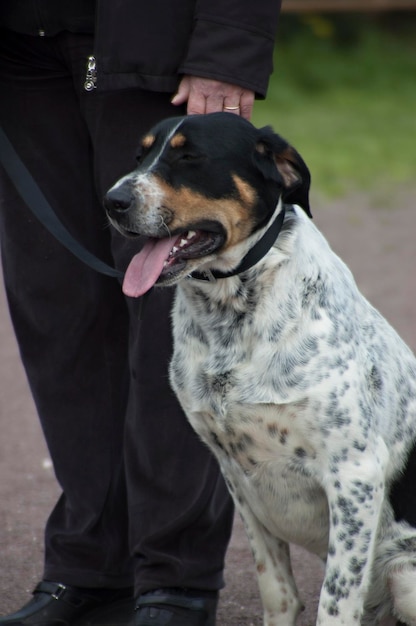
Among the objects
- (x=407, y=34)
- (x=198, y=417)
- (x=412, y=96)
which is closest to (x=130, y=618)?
(x=198, y=417)

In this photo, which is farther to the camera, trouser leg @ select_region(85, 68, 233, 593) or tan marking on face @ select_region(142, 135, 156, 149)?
trouser leg @ select_region(85, 68, 233, 593)

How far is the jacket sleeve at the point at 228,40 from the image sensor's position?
316 cm

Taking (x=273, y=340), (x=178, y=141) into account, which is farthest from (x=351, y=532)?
(x=178, y=141)

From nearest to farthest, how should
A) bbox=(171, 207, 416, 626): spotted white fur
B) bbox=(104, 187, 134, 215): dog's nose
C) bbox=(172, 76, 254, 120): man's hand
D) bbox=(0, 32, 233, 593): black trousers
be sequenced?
bbox=(104, 187, 134, 215): dog's nose, bbox=(171, 207, 416, 626): spotted white fur, bbox=(172, 76, 254, 120): man's hand, bbox=(0, 32, 233, 593): black trousers

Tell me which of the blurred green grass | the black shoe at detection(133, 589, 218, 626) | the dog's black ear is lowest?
the blurred green grass

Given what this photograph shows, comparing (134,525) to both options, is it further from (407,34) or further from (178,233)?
(407,34)

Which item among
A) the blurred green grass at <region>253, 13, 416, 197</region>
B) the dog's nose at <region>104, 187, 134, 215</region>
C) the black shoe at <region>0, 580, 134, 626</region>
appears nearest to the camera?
the dog's nose at <region>104, 187, 134, 215</region>

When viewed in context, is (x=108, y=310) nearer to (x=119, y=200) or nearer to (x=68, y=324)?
(x=68, y=324)

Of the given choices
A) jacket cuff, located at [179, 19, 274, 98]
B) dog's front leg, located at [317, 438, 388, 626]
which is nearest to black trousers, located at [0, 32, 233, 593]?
jacket cuff, located at [179, 19, 274, 98]

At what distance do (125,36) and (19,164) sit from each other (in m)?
0.55

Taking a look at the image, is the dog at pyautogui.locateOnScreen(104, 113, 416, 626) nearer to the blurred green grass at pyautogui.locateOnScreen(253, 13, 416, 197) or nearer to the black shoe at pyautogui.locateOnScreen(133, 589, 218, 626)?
the black shoe at pyautogui.locateOnScreen(133, 589, 218, 626)

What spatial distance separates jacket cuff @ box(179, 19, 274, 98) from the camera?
10.4 ft

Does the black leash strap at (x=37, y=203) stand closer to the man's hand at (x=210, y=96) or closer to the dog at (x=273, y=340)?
the dog at (x=273, y=340)

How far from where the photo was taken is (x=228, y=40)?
125 inches
